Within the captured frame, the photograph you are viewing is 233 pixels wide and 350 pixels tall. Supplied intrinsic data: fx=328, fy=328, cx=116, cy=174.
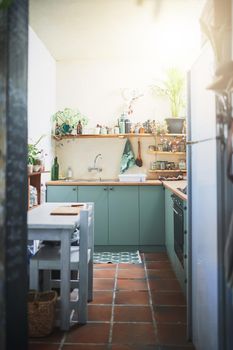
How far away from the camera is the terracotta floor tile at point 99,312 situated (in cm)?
256

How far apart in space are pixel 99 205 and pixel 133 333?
230 centimetres

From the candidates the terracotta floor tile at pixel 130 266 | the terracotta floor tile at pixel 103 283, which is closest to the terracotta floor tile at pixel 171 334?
the terracotta floor tile at pixel 103 283

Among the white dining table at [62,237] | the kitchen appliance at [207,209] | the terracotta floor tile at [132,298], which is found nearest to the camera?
the kitchen appliance at [207,209]

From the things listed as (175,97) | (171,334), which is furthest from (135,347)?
(175,97)

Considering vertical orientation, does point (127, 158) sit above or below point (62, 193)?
above

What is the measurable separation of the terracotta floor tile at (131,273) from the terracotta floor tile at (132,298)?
1.50 ft

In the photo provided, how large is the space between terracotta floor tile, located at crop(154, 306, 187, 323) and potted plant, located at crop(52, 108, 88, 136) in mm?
3039

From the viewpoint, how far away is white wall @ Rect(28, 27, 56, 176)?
405 cm

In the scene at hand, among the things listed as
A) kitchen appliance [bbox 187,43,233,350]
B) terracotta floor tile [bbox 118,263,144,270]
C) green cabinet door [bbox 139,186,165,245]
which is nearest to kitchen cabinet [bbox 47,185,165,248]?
green cabinet door [bbox 139,186,165,245]

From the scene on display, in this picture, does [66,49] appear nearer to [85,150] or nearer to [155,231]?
[85,150]

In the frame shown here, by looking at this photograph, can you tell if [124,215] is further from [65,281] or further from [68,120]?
[65,281]

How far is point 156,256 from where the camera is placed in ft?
14.2

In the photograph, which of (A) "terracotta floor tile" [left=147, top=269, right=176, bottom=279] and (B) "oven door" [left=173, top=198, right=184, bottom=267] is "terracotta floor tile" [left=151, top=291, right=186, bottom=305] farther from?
(A) "terracotta floor tile" [left=147, top=269, right=176, bottom=279]

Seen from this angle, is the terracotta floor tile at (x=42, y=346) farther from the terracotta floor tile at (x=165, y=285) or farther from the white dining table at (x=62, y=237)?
the terracotta floor tile at (x=165, y=285)
